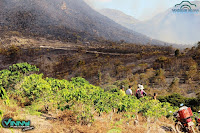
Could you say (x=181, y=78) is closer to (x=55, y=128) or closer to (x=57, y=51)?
(x=55, y=128)

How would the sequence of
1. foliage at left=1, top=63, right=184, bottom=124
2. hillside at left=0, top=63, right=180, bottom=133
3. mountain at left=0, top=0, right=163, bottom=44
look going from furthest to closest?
mountain at left=0, top=0, right=163, bottom=44, foliage at left=1, top=63, right=184, bottom=124, hillside at left=0, top=63, right=180, bottom=133

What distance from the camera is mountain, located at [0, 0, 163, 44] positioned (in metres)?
94.4

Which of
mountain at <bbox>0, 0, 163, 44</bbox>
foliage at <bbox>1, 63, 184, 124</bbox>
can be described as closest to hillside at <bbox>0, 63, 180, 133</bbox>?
foliage at <bbox>1, 63, 184, 124</bbox>

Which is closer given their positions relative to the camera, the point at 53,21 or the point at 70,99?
the point at 70,99

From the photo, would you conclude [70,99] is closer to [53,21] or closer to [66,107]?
[66,107]

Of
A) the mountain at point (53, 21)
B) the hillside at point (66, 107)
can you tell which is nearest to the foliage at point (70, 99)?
the hillside at point (66, 107)

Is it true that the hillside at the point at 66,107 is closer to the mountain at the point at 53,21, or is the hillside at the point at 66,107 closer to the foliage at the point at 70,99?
the foliage at the point at 70,99

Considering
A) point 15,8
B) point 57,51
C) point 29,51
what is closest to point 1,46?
point 29,51

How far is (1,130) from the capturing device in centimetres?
337

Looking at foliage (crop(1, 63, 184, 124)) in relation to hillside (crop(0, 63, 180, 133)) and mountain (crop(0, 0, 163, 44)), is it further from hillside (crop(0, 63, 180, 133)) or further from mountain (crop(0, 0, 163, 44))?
mountain (crop(0, 0, 163, 44))

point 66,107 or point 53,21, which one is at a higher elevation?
point 53,21

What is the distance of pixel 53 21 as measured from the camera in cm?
11331

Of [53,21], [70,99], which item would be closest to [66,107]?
[70,99]

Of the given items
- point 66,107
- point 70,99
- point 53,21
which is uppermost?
point 53,21
